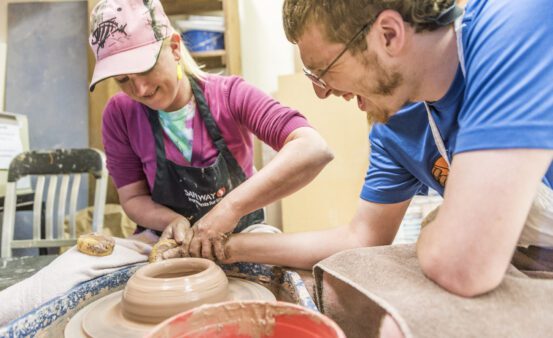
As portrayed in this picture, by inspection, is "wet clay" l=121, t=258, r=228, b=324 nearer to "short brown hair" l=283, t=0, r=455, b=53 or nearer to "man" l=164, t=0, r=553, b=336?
"man" l=164, t=0, r=553, b=336

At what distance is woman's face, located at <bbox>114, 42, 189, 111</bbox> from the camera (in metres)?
1.33

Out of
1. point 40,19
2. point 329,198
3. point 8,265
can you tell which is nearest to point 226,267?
point 8,265

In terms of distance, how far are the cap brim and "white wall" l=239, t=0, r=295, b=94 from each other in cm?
219

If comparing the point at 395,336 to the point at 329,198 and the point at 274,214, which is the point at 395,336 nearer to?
the point at 329,198

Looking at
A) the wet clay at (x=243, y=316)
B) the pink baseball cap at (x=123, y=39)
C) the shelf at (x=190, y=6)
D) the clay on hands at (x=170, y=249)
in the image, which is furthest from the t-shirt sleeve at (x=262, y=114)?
the shelf at (x=190, y=6)

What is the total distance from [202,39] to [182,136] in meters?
1.67

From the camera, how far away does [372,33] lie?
87 cm

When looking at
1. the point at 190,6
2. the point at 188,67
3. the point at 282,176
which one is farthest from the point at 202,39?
the point at 282,176

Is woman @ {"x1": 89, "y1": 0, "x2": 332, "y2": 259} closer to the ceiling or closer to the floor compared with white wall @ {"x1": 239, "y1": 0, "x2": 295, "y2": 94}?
closer to the floor

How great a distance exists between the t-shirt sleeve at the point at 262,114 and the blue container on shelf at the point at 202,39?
1583 millimetres

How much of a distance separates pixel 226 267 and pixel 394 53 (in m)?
0.80

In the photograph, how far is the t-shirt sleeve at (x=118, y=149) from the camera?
1604 mm

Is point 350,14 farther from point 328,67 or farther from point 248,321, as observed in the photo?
point 248,321

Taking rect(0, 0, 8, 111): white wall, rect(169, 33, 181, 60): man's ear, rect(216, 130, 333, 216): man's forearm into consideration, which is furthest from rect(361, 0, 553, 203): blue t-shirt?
rect(0, 0, 8, 111): white wall
